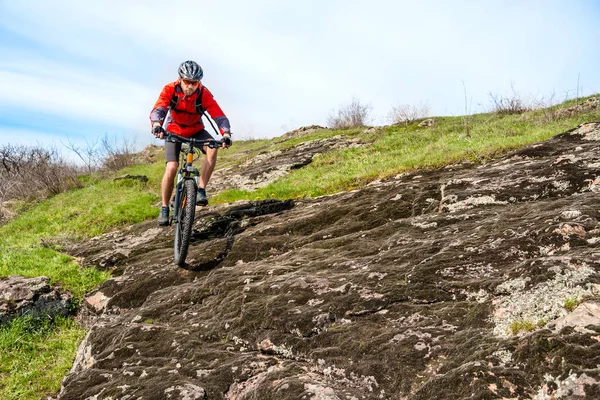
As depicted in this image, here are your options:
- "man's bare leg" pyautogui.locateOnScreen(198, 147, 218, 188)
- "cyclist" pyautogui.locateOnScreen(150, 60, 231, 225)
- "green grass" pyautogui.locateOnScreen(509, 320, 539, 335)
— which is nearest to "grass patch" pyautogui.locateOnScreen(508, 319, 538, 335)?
"green grass" pyautogui.locateOnScreen(509, 320, 539, 335)

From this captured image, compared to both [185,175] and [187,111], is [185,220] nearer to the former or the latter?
[185,175]

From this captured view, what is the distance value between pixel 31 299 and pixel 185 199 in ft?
8.34

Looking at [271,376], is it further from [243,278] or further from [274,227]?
[274,227]

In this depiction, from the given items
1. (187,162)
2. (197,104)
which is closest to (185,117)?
(197,104)

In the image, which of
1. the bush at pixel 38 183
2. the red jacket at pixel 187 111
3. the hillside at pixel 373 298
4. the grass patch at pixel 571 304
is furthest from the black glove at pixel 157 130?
the bush at pixel 38 183

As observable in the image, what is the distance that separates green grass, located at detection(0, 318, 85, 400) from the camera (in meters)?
4.67

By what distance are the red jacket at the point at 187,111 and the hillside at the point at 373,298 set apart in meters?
1.87

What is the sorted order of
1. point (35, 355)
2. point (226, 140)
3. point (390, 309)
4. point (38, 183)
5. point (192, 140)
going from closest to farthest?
point (390, 309), point (35, 355), point (192, 140), point (226, 140), point (38, 183)

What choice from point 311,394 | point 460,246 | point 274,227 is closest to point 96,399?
point 311,394

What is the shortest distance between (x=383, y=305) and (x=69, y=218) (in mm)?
14392

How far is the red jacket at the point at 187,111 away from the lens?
710 centimetres

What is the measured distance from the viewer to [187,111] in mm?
7375

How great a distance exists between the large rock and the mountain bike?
181 cm

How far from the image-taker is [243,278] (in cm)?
476
